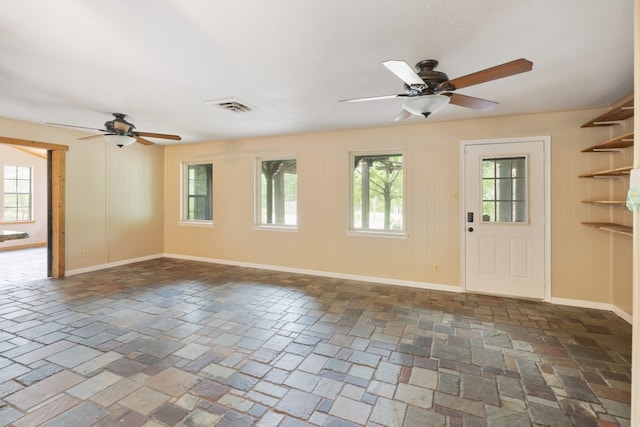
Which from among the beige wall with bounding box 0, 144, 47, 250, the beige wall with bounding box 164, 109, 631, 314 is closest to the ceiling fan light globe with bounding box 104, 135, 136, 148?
the beige wall with bounding box 164, 109, 631, 314

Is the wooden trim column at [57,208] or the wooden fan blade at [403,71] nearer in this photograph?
the wooden fan blade at [403,71]

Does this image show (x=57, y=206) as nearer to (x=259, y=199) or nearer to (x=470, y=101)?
(x=259, y=199)

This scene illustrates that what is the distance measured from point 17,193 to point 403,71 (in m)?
10.1

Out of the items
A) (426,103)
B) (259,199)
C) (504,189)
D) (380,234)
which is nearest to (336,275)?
(380,234)

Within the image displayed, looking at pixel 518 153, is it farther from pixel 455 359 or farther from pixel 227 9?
pixel 227 9

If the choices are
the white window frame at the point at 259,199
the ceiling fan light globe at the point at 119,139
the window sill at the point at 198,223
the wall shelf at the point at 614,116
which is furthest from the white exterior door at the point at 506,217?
the window sill at the point at 198,223

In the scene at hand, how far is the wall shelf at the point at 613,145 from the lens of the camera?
2896 millimetres

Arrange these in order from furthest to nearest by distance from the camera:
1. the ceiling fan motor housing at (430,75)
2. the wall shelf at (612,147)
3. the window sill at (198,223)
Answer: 1. the window sill at (198,223)
2. the wall shelf at (612,147)
3. the ceiling fan motor housing at (430,75)

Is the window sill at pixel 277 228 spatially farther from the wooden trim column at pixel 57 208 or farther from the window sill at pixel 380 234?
the wooden trim column at pixel 57 208

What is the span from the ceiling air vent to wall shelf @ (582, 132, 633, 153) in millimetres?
3800

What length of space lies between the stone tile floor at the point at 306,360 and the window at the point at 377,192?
1.25 meters

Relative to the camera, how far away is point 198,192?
6.53 meters

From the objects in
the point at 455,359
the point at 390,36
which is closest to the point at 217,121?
the point at 390,36

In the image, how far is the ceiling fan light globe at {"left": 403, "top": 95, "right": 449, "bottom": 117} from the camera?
2.44 metres
